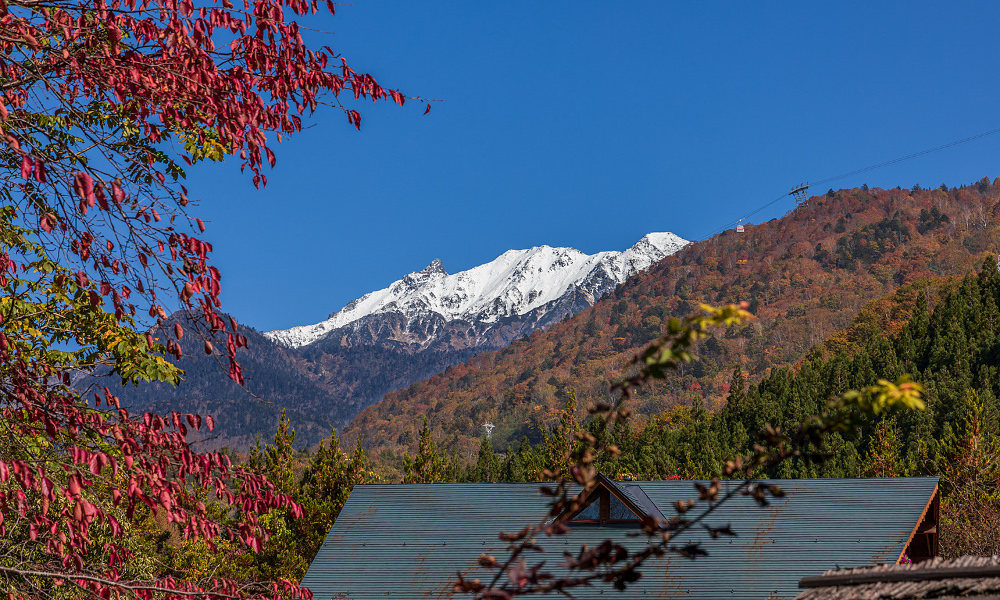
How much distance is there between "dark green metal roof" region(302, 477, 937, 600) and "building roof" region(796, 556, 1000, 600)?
8753 mm

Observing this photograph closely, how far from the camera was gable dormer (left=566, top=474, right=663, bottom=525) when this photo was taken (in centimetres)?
1689

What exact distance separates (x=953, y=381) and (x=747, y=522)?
40695 mm

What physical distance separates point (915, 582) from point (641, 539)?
12.4 m

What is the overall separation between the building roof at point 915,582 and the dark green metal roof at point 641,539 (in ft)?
28.7

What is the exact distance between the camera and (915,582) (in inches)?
214

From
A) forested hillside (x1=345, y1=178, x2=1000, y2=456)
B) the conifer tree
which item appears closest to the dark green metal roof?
the conifer tree

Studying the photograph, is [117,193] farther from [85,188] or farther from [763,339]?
[763,339]

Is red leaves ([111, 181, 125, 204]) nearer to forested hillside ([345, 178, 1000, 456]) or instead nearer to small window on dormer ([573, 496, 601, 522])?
small window on dormer ([573, 496, 601, 522])

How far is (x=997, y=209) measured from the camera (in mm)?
189750

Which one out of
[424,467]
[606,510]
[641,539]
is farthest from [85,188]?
[424,467]

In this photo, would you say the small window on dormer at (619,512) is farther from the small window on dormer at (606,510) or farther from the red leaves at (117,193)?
the red leaves at (117,193)

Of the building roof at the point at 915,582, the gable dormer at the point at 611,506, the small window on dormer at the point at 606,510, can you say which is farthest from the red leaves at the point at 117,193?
the small window on dormer at the point at 606,510

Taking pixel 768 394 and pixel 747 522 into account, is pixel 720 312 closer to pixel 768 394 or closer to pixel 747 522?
pixel 747 522

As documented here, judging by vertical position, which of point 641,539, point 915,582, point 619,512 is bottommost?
point 641,539
